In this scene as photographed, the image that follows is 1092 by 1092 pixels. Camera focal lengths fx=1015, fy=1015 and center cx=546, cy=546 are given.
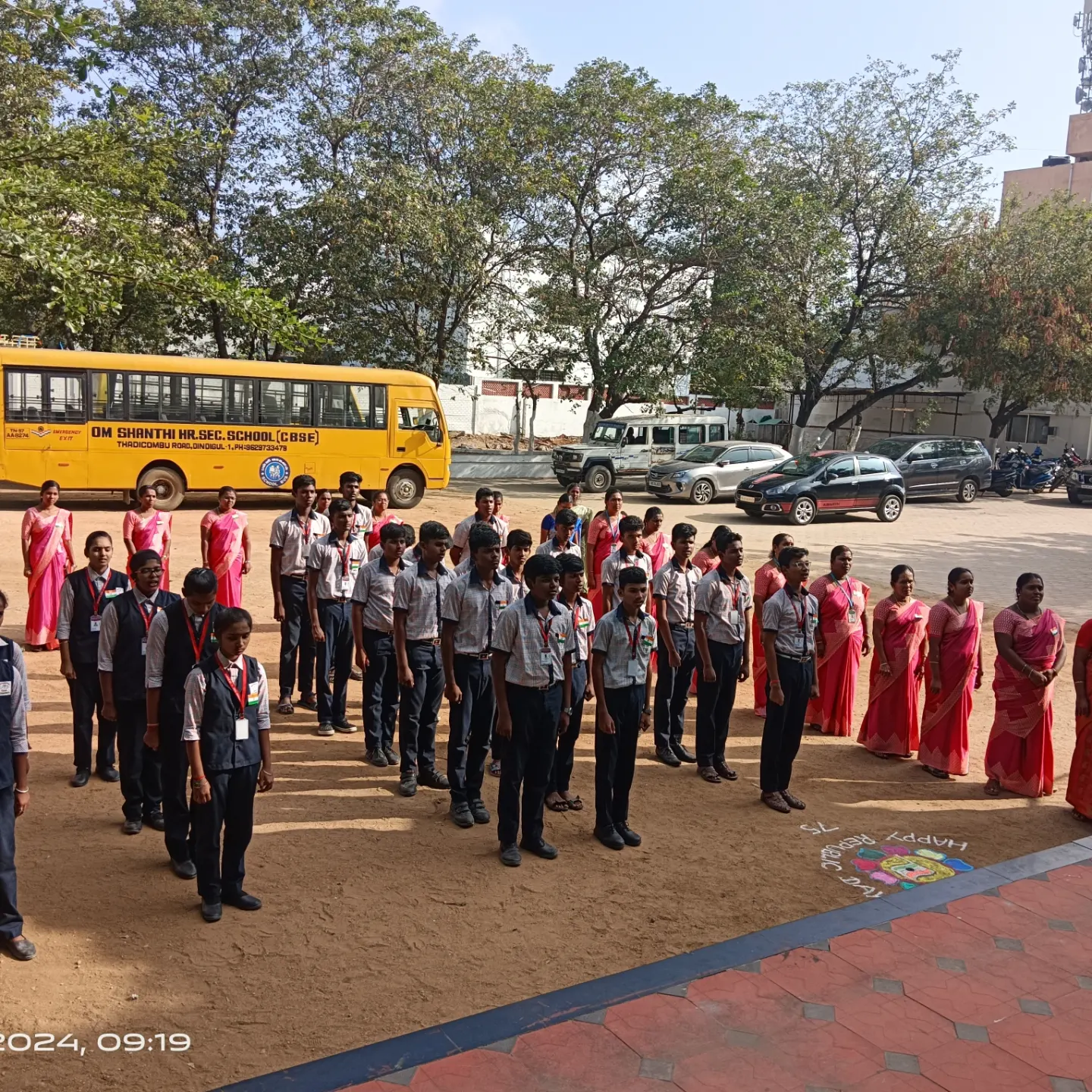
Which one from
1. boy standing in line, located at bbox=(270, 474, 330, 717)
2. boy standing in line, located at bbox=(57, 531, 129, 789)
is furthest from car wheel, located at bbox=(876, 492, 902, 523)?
boy standing in line, located at bbox=(57, 531, 129, 789)

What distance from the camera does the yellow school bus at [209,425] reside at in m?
16.7

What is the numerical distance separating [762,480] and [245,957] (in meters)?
17.5

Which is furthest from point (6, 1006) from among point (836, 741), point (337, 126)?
point (337, 126)

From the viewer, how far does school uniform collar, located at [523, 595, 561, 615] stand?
5.21m

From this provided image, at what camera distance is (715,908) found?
4941 millimetres

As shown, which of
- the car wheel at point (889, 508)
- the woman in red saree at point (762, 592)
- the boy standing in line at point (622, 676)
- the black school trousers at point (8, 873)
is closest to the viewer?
the black school trousers at point (8, 873)

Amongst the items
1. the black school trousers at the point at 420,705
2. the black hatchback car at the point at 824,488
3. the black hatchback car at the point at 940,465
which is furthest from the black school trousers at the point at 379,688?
the black hatchback car at the point at 940,465

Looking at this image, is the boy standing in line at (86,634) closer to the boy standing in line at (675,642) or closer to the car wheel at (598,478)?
the boy standing in line at (675,642)

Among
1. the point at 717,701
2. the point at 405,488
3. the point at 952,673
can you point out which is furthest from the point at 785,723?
the point at 405,488

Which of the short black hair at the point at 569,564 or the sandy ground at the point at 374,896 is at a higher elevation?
the short black hair at the point at 569,564

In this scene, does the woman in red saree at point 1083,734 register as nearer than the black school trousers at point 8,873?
No

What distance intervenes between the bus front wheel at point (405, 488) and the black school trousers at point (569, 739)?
563 inches

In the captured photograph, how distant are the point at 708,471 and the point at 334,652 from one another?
16.2 m

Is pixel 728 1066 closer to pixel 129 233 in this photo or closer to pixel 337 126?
pixel 129 233
